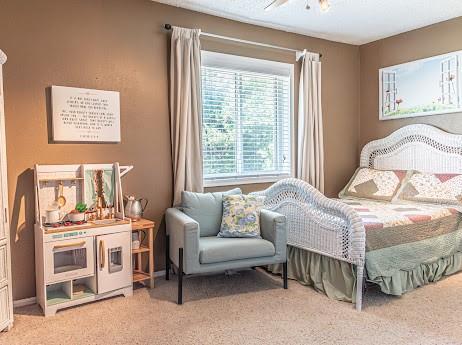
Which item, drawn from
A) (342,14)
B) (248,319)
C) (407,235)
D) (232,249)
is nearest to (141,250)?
(232,249)

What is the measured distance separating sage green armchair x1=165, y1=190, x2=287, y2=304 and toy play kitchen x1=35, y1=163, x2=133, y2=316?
436 millimetres

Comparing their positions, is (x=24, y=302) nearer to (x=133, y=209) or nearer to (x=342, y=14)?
(x=133, y=209)

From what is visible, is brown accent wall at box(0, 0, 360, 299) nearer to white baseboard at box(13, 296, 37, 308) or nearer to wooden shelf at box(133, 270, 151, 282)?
white baseboard at box(13, 296, 37, 308)

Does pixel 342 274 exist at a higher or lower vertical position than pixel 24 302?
higher

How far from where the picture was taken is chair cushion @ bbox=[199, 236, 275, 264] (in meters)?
2.94

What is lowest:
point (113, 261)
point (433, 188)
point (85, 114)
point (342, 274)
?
point (342, 274)

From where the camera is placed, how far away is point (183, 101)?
360 cm

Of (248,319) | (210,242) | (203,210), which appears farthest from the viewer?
(203,210)

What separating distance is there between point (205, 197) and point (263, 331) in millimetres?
1381

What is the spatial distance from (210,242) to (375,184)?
2240 millimetres

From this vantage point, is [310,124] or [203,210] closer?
[203,210]

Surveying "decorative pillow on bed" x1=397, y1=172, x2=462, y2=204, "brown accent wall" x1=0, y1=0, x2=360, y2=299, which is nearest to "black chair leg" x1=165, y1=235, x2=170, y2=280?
"brown accent wall" x1=0, y1=0, x2=360, y2=299

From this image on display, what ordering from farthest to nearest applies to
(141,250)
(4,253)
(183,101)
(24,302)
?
(183,101) < (141,250) < (24,302) < (4,253)

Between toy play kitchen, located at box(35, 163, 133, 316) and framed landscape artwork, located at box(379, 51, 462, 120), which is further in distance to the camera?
framed landscape artwork, located at box(379, 51, 462, 120)
